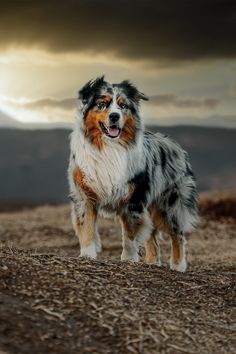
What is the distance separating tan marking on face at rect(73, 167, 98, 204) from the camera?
1202 centimetres

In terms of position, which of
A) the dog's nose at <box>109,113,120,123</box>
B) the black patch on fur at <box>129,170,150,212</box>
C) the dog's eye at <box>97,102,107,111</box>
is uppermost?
the dog's eye at <box>97,102,107,111</box>

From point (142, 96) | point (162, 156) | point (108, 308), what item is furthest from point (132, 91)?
point (108, 308)

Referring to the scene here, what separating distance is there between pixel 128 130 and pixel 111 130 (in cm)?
30

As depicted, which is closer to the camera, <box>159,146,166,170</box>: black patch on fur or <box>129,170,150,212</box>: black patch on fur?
<box>129,170,150,212</box>: black patch on fur

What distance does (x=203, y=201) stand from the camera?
98.3 ft

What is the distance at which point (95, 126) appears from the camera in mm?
11859

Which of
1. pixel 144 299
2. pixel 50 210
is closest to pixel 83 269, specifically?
pixel 144 299

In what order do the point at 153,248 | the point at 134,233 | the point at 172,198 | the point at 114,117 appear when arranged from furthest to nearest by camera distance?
the point at 153,248 → the point at 172,198 → the point at 134,233 → the point at 114,117

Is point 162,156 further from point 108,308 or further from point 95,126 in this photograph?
point 108,308

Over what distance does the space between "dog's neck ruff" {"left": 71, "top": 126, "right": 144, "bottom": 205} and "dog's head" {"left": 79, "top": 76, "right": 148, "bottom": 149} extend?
98 mm

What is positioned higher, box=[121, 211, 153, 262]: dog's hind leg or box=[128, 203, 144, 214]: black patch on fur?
box=[128, 203, 144, 214]: black patch on fur

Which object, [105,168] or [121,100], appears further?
[105,168]

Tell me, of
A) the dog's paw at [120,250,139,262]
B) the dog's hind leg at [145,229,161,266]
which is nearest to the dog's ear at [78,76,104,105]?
the dog's paw at [120,250,139,262]

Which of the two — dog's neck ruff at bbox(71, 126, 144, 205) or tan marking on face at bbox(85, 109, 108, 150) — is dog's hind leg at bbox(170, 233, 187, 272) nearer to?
dog's neck ruff at bbox(71, 126, 144, 205)
